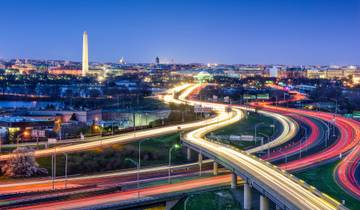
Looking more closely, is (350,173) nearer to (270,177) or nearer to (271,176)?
(271,176)

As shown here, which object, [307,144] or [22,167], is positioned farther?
[307,144]

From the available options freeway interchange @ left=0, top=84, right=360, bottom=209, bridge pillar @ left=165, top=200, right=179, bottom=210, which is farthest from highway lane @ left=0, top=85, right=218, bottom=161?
bridge pillar @ left=165, top=200, right=179, bottom=210

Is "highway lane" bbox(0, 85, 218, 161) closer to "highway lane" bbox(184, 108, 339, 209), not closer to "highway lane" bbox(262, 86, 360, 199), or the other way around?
"highway lane" bbox(184, 108, 339, 209)

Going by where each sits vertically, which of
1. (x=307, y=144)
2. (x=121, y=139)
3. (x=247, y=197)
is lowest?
(x=247, y=197)

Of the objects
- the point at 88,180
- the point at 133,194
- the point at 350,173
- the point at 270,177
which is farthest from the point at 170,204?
the point at 350,173

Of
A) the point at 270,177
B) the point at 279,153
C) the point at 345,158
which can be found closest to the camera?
the point at 270,177

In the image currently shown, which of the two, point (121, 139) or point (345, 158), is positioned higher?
point (121, 139)

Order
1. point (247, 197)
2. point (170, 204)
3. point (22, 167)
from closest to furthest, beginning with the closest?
point (247, 197)
point (170, 204)
point (22, 167)
